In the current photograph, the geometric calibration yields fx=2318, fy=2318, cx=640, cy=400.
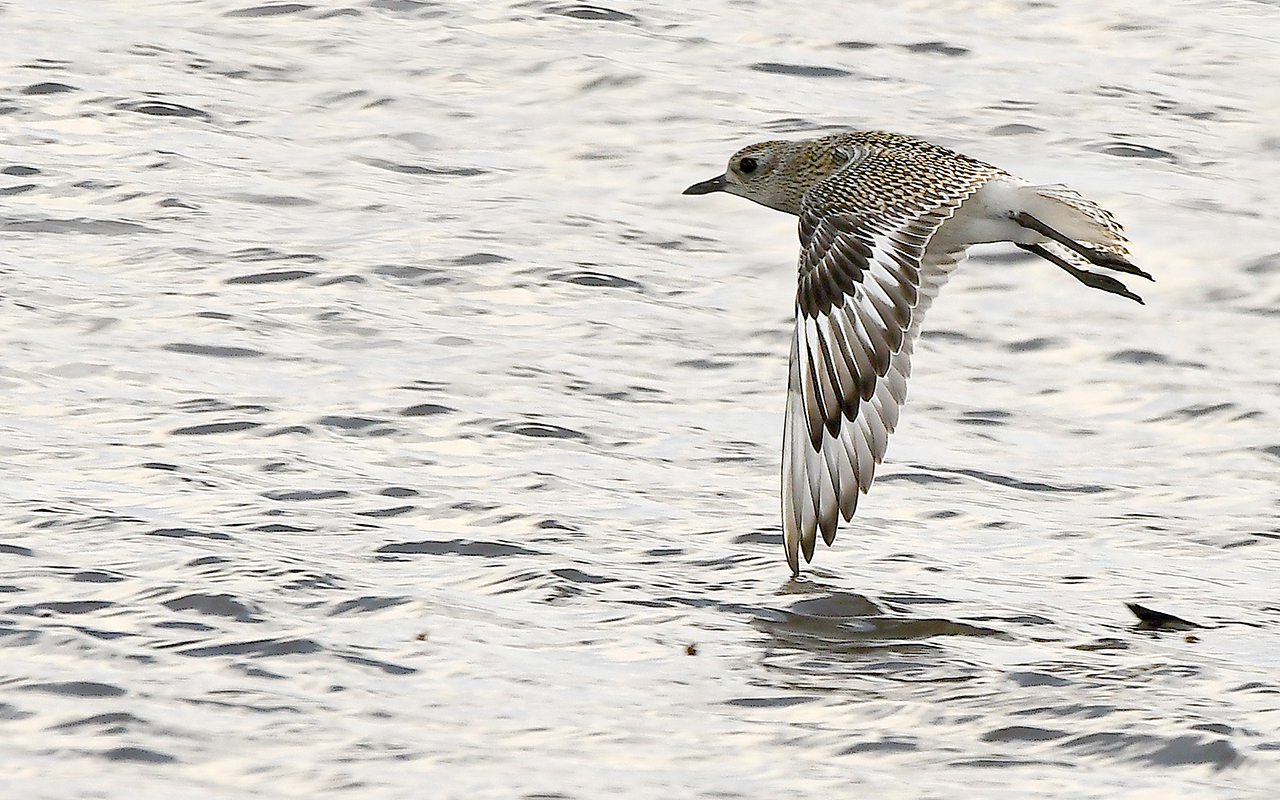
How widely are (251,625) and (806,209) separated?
230cm

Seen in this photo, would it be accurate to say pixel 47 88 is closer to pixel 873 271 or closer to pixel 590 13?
pixel 590 13

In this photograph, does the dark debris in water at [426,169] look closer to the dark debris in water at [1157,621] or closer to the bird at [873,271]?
the bird at [873,271]

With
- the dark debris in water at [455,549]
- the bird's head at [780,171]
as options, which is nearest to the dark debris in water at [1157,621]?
the dark debris in water at [455,549]

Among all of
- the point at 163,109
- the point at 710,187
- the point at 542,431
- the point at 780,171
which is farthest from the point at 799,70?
the point at 542,431

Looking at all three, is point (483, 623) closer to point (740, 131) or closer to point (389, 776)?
point (389, 776)

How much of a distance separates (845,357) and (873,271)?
34 cm

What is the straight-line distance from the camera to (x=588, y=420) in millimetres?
7441

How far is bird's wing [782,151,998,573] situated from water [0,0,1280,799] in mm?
241

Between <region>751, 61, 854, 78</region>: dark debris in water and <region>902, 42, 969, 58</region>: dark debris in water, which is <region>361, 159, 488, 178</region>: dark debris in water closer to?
<region>751, 61, 854, 78</region>: dark debris in water

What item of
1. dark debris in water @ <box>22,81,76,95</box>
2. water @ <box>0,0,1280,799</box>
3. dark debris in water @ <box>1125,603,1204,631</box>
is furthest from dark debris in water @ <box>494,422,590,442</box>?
dark debris in water @ <box>22,81,76,95</box>

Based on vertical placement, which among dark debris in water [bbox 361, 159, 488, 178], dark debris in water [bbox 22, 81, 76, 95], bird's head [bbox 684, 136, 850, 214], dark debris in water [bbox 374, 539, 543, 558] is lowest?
dark debris in water [bbox 374, 539, 543, 558]

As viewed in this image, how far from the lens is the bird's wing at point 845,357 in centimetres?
614

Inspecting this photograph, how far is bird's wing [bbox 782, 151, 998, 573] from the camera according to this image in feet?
20.2

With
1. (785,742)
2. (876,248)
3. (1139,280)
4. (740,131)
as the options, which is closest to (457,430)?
(876,248)
